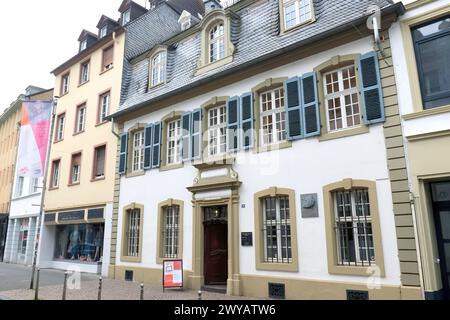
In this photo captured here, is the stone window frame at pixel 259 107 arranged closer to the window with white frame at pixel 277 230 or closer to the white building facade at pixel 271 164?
the white building facade at pixel 271 164

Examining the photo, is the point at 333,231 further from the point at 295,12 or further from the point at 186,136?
the point at 295,12

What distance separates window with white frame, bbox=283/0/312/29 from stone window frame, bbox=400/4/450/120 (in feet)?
9.90

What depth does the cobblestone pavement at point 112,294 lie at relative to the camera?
1077cm

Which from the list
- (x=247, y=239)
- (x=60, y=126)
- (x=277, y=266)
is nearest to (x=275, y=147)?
(x=247, y=239)

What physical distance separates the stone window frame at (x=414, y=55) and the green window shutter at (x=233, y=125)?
5.10 meters

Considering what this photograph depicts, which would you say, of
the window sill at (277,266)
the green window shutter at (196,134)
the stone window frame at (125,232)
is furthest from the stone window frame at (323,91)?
the stone window frame at (125,232)

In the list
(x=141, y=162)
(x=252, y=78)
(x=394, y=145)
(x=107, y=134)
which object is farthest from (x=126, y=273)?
(x=394, y=145)

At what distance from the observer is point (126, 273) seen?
15.1 m

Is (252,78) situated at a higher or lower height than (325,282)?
higher

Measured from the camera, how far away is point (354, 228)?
9.57 m

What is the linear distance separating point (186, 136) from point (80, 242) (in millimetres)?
9487

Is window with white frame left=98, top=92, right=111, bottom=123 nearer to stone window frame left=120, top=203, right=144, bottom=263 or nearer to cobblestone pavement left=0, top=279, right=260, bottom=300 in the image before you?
stone window frame left=120, top=203, right=144, bottom=263

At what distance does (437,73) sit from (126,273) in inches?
497
